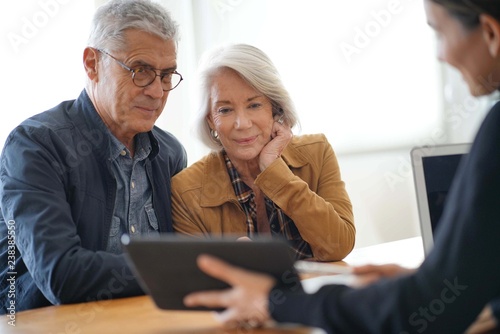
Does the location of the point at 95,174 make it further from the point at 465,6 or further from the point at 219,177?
the point at 465,6

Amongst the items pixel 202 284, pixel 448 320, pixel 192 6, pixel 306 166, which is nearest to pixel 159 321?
pixel 202 284

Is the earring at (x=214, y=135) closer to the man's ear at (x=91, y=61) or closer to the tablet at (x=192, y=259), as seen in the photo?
the man's ear at (x=91, y=61)

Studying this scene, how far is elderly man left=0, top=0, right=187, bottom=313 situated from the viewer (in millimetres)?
1713

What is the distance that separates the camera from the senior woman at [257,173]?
2.27 metres

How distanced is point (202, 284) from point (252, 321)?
0.11m

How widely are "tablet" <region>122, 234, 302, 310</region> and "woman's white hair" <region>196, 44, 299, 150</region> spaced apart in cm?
124

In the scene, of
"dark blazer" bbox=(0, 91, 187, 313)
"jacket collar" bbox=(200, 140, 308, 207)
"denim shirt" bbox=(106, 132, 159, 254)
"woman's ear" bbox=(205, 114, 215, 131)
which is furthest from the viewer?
"woman's ear" bbox=(205, 114, 215, 131)

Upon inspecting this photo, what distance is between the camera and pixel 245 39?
3.93 meters

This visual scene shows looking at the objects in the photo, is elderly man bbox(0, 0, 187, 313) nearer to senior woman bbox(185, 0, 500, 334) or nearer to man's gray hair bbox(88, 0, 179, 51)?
man's gray hair bbox(88, 0, 179, 51)

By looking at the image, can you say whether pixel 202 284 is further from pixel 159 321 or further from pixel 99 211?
pixel 99 211

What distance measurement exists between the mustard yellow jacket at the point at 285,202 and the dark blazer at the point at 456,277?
113 centimetres

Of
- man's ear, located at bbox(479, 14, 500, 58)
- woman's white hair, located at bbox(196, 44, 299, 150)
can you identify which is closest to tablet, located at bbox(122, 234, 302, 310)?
man's ear, located at bbox(479, 14, 500, 58)

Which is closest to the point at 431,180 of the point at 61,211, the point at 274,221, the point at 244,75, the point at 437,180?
the point at 437,180

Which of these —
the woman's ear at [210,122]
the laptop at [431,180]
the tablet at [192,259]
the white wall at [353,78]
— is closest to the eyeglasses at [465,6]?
the tablet at [192,259]
